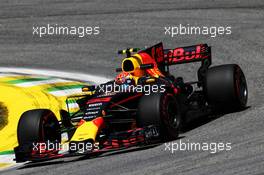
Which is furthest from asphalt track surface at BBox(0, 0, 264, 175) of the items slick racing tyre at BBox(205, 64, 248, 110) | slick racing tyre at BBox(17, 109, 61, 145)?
slick racing tyre at BBox(17, 109, 61, 145)

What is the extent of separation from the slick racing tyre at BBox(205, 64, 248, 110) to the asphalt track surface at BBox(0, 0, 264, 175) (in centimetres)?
23

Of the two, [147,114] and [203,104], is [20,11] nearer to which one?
[203,104]

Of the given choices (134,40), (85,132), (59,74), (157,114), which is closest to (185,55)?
(157,114)

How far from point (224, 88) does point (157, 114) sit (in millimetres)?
2215

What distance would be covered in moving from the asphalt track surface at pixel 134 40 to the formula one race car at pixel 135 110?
23 centimetres

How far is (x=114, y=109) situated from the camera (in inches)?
572

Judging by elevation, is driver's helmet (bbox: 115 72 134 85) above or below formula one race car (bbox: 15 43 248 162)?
above

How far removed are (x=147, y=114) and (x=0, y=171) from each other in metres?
2.47

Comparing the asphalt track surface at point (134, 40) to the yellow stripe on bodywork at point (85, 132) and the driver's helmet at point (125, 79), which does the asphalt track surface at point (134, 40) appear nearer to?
the yellow stripe on bodywork at point (85, 132)

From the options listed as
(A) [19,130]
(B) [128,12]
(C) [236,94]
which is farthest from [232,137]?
(B) [128,12]

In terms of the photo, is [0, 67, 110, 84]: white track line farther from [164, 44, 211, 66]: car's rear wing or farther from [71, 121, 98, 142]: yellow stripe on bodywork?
[71, 121, 98, 142]: yellow stripe on bodywork

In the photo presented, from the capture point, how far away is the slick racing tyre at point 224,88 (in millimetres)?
15391

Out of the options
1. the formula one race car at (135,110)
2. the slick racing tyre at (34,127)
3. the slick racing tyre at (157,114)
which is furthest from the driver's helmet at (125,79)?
the slick racing tyre at (34,127)

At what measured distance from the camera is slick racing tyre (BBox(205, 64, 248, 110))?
15391 millimetres
